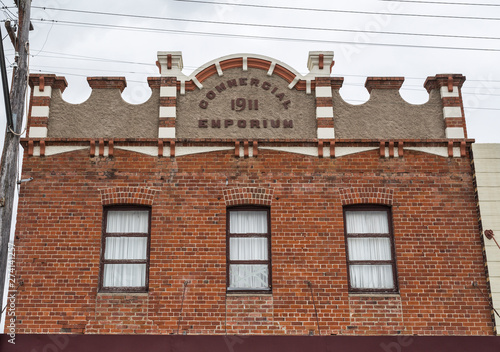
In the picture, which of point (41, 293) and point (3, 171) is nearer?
point (3, 171)

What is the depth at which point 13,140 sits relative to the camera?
33.8 ft

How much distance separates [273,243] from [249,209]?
0.94m

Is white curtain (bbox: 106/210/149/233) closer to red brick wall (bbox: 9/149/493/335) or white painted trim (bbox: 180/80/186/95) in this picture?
red brick wall (bbox: 9/149/493/335)

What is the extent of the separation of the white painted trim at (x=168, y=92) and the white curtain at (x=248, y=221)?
9.68 ft

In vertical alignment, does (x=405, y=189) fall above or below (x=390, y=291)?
above

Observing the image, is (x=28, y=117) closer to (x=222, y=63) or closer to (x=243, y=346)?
(x=222, y=63)

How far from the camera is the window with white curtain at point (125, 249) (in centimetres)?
1239

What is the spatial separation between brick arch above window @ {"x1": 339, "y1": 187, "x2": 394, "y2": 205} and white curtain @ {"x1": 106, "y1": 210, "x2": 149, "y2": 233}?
13.7 ft

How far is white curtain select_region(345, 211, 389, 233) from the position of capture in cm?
1286

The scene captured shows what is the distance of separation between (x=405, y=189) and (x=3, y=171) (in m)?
7.94

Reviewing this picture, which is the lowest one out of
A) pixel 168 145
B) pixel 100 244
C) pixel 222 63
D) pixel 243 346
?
pixel 243 346

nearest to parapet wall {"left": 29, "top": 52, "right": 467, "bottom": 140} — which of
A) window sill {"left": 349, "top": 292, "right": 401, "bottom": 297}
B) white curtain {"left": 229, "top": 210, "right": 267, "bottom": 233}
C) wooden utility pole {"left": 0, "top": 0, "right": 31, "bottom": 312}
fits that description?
white curtain {"left": 229, "top": 210, "right": 267, "bottom": 233}

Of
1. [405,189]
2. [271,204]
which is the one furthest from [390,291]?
[271,204]

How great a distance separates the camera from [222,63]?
13.8 metres
